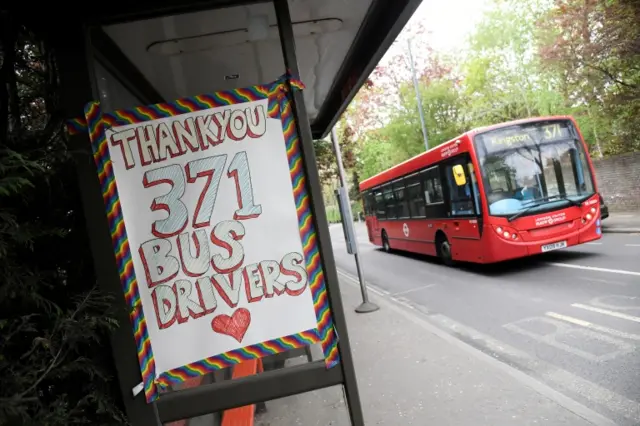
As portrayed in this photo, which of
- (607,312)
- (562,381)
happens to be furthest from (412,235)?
(562,381)

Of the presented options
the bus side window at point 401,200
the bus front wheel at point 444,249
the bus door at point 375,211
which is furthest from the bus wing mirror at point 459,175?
the bus door at point 375,211

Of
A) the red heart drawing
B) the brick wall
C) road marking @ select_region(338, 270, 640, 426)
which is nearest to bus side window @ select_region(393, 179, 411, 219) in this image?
road marking @ select_region(338, 270, 640, 426)

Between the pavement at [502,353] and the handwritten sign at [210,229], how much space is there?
94.7 inches

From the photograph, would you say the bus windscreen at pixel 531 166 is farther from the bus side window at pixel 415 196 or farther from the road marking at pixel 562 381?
the road marking at pixel 562 381

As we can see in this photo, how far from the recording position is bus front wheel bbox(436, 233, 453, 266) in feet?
40.9

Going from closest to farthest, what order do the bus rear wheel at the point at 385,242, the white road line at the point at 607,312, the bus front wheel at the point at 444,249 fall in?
the white road line at the point at 607,312, the bus front wheel at the point at 444,249, the bus rear wheel at the point at 385,242

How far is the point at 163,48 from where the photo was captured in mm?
3223

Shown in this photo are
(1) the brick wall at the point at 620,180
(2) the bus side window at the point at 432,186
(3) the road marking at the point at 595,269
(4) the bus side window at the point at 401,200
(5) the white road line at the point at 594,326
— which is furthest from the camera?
(1) the brick wall at the point at 620,180

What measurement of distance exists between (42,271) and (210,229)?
28.7 inches

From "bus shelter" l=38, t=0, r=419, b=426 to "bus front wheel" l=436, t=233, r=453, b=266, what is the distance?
28.8 feet

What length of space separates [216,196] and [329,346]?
0.93 metres

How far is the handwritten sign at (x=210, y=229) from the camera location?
2283 mm

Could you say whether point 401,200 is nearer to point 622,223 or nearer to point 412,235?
point 412,235

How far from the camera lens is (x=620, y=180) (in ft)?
61.8
